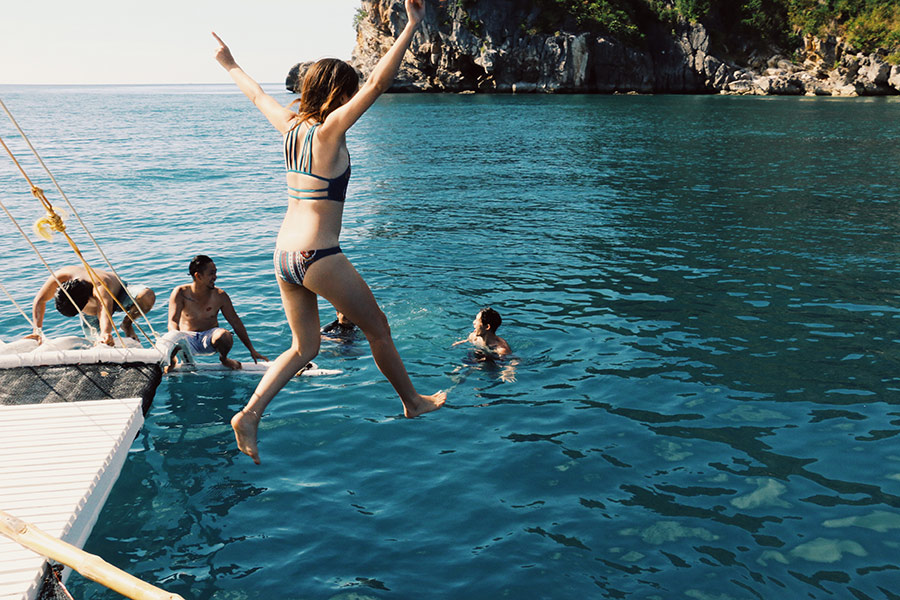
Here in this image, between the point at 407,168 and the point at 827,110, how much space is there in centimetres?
4547

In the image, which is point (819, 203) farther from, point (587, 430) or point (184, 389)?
point (184, 389)

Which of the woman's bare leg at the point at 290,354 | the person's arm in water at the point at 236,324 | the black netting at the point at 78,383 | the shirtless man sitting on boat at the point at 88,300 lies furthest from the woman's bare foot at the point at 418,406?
the shirtless man sitting on boat at the point at 88,300

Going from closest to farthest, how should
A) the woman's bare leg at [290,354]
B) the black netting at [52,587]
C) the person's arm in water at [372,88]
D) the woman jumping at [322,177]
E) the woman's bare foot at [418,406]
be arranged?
the person's arm in water at [372,88] < the woman jumping at [322,177] < the woman's bare leg at [290,354] < the black netting at [52,587] < the woman's bare foot at [418,406]

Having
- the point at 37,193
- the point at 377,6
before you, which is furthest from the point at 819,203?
the point at 377,6

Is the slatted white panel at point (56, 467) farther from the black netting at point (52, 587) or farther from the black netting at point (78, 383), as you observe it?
the black netting at point (78, 383)

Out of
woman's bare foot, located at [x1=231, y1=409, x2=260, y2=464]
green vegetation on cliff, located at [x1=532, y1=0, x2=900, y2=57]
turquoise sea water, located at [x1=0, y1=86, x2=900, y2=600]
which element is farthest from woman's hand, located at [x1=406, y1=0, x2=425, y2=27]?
green vegetation on cliff, located at [x1=532, y1=0, x2=900, y2=57]

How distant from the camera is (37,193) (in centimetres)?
804

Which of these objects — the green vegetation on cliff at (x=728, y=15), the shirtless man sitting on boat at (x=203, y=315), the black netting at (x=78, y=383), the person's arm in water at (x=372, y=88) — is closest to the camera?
the person's arm in water at (x=372, y=88)

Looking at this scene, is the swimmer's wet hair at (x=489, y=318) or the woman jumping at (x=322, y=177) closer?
the woman jumping at (x=322, y=177)

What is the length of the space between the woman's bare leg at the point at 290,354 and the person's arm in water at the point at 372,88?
1.12 meters

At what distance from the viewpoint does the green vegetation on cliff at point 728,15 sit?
93.5 m

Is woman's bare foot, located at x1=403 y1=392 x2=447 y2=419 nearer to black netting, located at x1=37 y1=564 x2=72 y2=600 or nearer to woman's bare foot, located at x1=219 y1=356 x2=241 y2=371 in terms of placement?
black netting, located at x1=37 y1=564 x2=72 y2=600

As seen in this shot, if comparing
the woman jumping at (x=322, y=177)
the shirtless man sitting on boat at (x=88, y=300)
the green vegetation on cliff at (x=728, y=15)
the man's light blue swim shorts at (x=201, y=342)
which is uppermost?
the green vegetation on cliff at (x=728, y=15)

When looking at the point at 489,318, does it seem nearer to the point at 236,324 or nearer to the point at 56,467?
the point at 236,324
